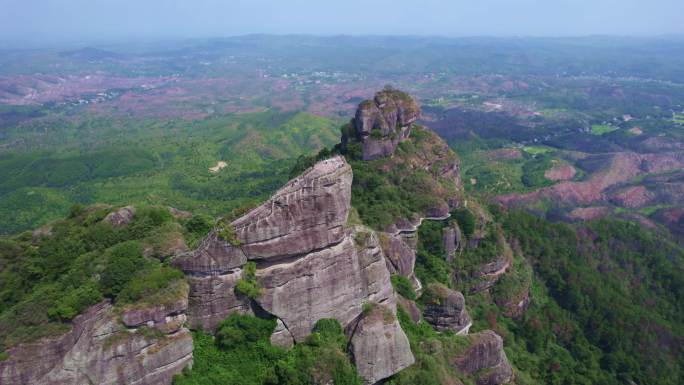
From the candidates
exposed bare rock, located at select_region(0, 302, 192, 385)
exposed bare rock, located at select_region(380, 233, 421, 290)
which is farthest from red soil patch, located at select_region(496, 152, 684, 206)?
exposed bare rock, located at select_region(0, 302, 192, 385)

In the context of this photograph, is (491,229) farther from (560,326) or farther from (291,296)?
(291,296)

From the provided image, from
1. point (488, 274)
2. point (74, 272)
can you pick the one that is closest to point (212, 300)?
point (74, 272)

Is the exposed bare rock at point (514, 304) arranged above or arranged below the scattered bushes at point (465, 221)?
below

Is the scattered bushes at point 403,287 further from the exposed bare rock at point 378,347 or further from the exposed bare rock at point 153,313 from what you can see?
the exposed bare rock at point 153,313

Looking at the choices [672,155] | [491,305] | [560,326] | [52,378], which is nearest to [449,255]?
[491,305]

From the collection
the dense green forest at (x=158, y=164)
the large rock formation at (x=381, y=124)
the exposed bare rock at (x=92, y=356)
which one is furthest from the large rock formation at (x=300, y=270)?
the dense green forest at (x=158, y=164)

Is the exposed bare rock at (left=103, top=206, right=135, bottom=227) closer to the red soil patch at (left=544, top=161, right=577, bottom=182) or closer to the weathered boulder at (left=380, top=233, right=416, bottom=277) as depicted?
the weathered boulder at (left=380, top=233, right=416, bottom=277)
